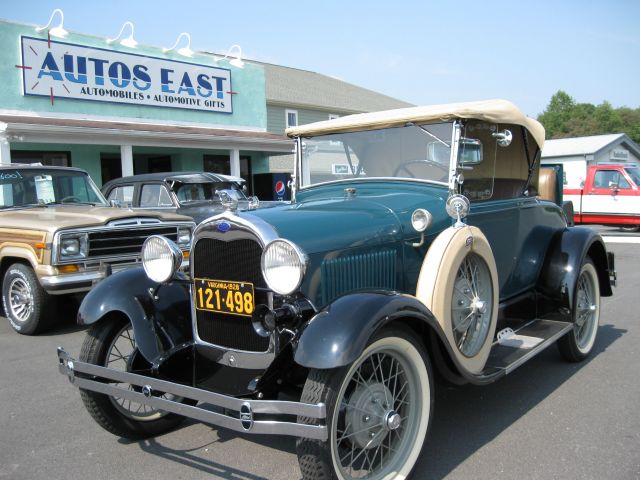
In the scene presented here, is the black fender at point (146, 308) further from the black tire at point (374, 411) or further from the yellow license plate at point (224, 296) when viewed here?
the black tire at point (374, 411)

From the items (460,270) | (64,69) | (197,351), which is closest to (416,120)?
(460,270)

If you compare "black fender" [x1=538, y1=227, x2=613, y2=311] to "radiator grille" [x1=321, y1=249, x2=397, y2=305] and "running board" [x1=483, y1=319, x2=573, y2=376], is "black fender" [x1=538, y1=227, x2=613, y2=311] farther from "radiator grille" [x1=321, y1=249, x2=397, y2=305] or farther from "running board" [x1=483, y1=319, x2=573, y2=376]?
"radiator grille" [x1=321, y1=249, x2=397, y2=305]

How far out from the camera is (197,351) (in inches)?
126

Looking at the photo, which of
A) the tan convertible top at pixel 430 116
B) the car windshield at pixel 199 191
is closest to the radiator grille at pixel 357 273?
the tan convertible top at pixel 430 116

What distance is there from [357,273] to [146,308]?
49.7 inches

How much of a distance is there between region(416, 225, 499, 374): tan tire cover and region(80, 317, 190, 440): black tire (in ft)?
5.60

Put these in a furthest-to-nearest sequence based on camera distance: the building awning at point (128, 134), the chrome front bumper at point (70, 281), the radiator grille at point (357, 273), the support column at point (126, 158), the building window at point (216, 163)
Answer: the building window at point (216, 163), the support column at point (126, 158), the building awning at point (128, 134), the chrome front bumper at point (70, 281), the radiator grille at point (357, 273)

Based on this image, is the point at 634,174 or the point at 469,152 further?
the point at 634,174

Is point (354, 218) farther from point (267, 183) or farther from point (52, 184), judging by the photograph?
point (267, 183)

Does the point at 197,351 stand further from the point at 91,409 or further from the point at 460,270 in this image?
the point at 460,270

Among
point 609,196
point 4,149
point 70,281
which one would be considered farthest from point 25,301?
point 609,196

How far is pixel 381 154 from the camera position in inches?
160

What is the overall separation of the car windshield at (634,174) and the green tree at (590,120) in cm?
5073

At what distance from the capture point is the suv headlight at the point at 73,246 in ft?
18.9
